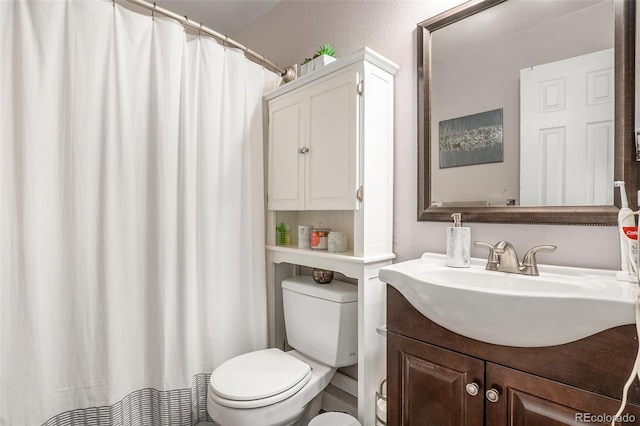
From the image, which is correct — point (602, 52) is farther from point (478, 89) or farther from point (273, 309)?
point (273, 309)

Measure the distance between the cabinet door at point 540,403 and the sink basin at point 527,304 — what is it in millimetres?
93

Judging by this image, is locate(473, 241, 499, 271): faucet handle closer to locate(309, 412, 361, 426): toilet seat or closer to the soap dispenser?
the soap dispenser

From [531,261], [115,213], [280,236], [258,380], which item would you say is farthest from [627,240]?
[115,213]

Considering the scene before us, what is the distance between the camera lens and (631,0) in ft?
3.13

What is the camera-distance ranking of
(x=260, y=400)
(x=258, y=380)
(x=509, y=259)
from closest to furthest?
(x=509, y=259) < (x=260, y=400) < (x=258, y=380)

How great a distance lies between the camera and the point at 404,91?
1.49 metres

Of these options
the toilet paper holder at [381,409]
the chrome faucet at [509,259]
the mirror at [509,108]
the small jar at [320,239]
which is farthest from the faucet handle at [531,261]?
the small jar at [320,239]

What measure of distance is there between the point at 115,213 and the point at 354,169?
105 centimetres

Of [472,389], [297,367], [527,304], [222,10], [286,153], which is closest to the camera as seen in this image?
[527,304]

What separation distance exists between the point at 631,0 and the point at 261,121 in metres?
1.57

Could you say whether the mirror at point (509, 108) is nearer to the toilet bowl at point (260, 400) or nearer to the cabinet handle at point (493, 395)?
the cabinet handle at point (493, 395)

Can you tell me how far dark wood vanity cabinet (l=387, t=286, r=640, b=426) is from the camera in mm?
691

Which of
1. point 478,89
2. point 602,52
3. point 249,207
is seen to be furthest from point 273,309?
point 602,52

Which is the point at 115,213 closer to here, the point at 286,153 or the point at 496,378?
the point at 286,153
